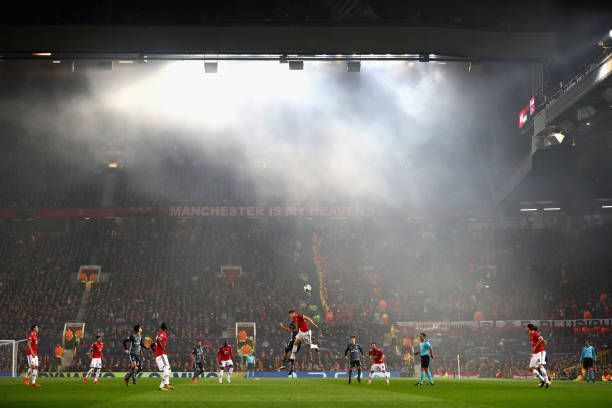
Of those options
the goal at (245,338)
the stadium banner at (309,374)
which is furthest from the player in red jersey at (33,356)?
the goal at (245,338)

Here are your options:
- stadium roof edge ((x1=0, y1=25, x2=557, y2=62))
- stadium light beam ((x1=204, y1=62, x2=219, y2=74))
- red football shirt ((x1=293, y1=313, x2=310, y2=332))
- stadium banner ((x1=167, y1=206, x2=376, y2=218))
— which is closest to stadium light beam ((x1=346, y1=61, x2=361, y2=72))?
stadium roof edge ((x1=0, y1=25, x2=557, y2=62))

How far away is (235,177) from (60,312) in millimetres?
19040

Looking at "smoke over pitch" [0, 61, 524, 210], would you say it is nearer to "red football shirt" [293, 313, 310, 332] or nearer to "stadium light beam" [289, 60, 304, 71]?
"stadium light beam" [289, 60, 304, 71]

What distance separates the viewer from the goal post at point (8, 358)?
40.7 meters

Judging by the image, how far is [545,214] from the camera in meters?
57.1

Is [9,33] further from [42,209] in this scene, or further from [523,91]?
[42,209]

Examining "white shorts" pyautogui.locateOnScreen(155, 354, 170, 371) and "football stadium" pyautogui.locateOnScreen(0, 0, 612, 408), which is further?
"football stadium" pyautogui.locateOnScreen(0, 0, 612, 408)

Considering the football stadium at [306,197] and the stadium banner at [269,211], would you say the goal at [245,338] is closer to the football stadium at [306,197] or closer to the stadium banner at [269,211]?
the football stadium at [306,197]

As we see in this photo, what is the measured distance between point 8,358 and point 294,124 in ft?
77.2

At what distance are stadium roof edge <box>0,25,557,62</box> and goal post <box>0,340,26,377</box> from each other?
2135cm

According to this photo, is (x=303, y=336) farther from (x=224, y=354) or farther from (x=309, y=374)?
(x=309, y=374)

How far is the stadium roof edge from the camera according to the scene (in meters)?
25.0

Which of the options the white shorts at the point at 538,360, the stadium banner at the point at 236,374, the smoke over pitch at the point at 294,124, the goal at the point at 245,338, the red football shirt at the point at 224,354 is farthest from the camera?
the goal at the point at 245,338

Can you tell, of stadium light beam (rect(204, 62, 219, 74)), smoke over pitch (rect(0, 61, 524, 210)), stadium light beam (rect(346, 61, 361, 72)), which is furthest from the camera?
smoke over pitch (rect(0, 61, 524, 210))
